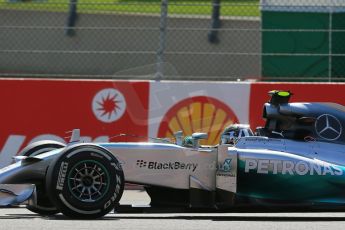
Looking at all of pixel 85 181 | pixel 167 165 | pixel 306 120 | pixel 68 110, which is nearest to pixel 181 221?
pixel 167 165

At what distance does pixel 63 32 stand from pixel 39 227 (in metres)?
12.7

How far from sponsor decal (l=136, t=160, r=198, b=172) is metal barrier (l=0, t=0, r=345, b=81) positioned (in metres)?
3.70

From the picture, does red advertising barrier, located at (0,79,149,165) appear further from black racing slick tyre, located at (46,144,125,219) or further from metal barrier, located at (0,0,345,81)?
black racing slick tyre, located at (46,144,125,219)

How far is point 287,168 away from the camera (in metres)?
9.36

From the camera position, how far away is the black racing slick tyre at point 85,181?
8.90m

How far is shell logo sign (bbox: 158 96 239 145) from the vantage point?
498 inches

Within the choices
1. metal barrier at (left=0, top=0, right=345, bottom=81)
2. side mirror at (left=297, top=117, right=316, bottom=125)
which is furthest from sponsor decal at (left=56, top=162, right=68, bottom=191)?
metal barrier at (left=0, top=0, right=345, bottom=81)

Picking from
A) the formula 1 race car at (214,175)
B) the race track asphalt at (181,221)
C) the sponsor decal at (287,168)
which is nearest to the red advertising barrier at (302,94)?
the race track asphalt at (181,221)

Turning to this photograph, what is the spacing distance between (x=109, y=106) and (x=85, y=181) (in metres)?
3.73

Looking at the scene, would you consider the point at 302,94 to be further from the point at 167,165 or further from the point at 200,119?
the point at 167,165

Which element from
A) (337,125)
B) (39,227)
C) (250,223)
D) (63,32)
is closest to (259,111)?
(337,125)

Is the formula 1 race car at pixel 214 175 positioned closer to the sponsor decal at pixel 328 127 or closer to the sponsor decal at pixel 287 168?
the sponsor decal at pixel 287 168

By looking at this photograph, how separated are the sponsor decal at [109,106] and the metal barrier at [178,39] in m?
0.68

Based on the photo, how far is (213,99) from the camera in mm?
12758
